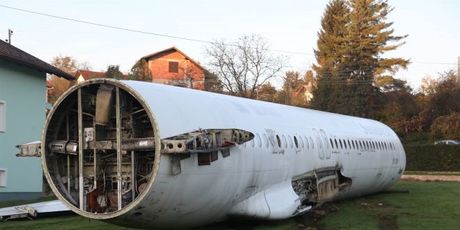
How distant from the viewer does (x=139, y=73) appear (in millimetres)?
67625

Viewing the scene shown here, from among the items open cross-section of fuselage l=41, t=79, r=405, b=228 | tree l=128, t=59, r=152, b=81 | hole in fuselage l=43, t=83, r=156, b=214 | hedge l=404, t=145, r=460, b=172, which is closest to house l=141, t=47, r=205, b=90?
tree l=128, t=59, r=152, b=81

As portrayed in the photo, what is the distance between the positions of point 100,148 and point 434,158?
38.9 metres

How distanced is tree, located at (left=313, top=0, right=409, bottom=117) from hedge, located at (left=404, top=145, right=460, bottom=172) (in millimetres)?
14325

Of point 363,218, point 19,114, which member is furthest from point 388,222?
point 19,114

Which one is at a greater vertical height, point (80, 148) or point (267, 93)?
point (267, 93)

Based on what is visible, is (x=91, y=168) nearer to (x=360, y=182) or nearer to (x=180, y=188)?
(x=180, y=188)

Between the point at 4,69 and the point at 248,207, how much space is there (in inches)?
618

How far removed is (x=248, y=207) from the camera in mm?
12367

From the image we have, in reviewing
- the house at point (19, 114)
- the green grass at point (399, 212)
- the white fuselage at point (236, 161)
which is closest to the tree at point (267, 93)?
the house at point (19, 114)

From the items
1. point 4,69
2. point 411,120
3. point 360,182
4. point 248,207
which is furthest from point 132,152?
point 411,120

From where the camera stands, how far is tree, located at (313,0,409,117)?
2408 inches

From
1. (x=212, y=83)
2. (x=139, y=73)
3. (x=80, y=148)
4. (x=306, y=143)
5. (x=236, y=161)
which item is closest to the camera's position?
(x=80, y=148)

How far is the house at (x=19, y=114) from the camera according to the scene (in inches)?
958

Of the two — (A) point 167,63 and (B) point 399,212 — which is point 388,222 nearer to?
(B) point 399,212
